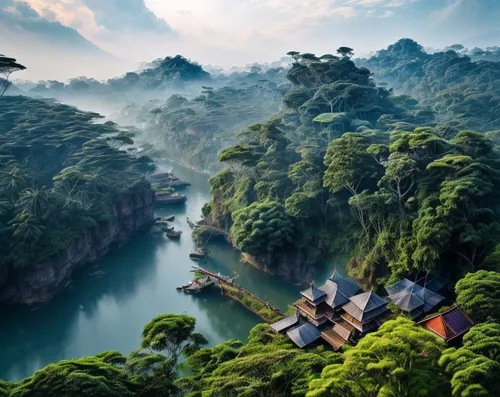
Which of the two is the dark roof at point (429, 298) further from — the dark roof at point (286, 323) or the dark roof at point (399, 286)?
the dark roof at point (286, 323)

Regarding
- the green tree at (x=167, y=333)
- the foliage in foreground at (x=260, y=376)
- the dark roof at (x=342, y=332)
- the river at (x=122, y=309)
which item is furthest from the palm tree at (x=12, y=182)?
the dark roof at (x=342, y=332)

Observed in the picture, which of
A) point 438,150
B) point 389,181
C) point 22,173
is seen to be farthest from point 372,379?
point 22,173

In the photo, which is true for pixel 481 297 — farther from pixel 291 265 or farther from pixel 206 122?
pixel 206 122

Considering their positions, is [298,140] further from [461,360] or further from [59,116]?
[461,360]

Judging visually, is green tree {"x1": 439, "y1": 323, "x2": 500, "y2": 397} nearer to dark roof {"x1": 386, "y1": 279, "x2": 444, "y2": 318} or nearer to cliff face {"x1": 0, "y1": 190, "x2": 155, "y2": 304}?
dark roof {"x1": 386, "y1": 279, "x2": 444, "y2": 318}

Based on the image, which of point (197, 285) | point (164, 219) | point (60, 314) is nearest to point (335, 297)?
point (197, 285)

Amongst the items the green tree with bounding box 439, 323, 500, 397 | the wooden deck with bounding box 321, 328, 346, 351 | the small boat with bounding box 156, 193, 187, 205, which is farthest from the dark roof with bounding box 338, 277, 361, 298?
the small boat with bounding box 156, 193, 187, 205
